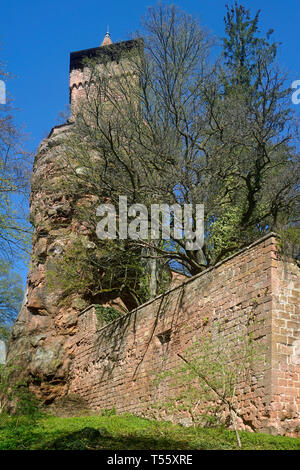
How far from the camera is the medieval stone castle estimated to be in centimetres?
994

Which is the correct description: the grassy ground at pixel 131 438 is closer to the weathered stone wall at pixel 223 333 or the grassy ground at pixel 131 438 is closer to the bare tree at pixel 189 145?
the weathered stone wall at pixel 223 333

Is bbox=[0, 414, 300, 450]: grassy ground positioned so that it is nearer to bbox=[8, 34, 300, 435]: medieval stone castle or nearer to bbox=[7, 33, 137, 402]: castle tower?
bbox=[8, 34, 300, 435]: medieval stone castle

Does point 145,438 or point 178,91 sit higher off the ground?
point 178,91

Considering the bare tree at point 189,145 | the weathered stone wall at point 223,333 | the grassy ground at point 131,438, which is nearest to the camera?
the grassy ground at point 131,438

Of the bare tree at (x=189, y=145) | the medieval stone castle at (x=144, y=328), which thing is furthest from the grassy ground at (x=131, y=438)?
the bare tree at (x=189, y=145)

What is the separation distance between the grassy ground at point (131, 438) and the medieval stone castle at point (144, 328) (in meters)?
0.68

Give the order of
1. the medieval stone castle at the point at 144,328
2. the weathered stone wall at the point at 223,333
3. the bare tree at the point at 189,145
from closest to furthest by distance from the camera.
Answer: the weathered stone wall at the point at 223,333 < the medieval stone castle at the point at 144,328 < the bare tree at the point at 189,145

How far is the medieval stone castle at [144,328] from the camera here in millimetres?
9938

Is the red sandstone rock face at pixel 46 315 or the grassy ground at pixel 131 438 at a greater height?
the red sandstone rock face at pixel 46 315
